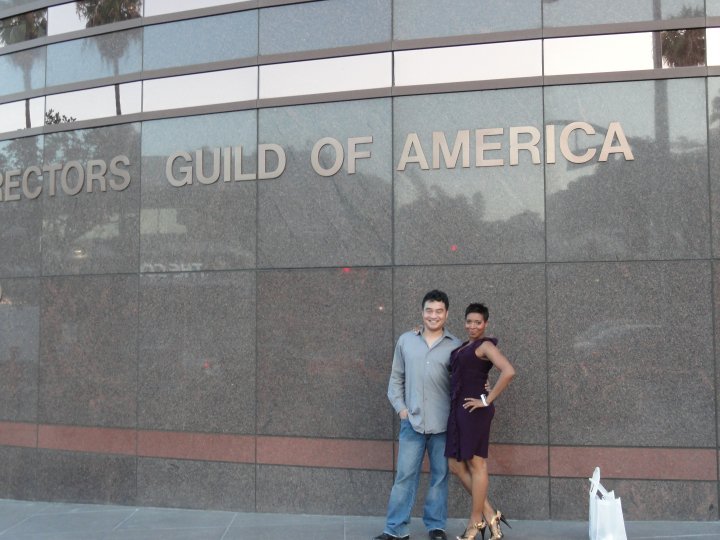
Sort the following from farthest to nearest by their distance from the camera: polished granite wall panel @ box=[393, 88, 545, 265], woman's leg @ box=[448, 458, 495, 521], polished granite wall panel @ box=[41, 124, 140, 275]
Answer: polished granite wall panel @ box=[41, 124, 140, 275] < polished granite wall panel @ box=[393, 88, 545, 265] < woman's leg @ box=[448, 458, 495, 521]

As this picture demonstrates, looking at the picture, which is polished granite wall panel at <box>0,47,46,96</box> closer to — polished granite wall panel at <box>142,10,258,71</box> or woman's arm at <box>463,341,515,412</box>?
polished granite wall panel at <box>142,10,258,71</box>

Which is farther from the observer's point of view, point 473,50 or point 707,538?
point 473,50

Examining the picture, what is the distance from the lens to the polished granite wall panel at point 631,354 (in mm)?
5703

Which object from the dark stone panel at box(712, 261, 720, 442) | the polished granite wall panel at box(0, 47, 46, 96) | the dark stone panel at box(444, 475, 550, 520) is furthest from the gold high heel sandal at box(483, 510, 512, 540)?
the polished granite wall panel at box(0, 47, 46, 96)

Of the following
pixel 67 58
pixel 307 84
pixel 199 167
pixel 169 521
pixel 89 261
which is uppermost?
pixel 67 58

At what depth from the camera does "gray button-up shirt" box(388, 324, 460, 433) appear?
532cm

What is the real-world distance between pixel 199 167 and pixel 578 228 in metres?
3.35

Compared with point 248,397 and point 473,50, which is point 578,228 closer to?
point 473,50

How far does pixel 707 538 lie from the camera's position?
5277 millimetres

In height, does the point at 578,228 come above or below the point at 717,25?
below

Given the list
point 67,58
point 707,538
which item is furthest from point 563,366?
point 67,58

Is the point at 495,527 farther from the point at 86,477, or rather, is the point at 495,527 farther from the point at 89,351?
the point at 89,351

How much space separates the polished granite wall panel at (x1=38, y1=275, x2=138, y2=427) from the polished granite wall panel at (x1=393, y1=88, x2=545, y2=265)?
2.67 meters

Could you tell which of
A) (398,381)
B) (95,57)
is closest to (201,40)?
(95,57)
